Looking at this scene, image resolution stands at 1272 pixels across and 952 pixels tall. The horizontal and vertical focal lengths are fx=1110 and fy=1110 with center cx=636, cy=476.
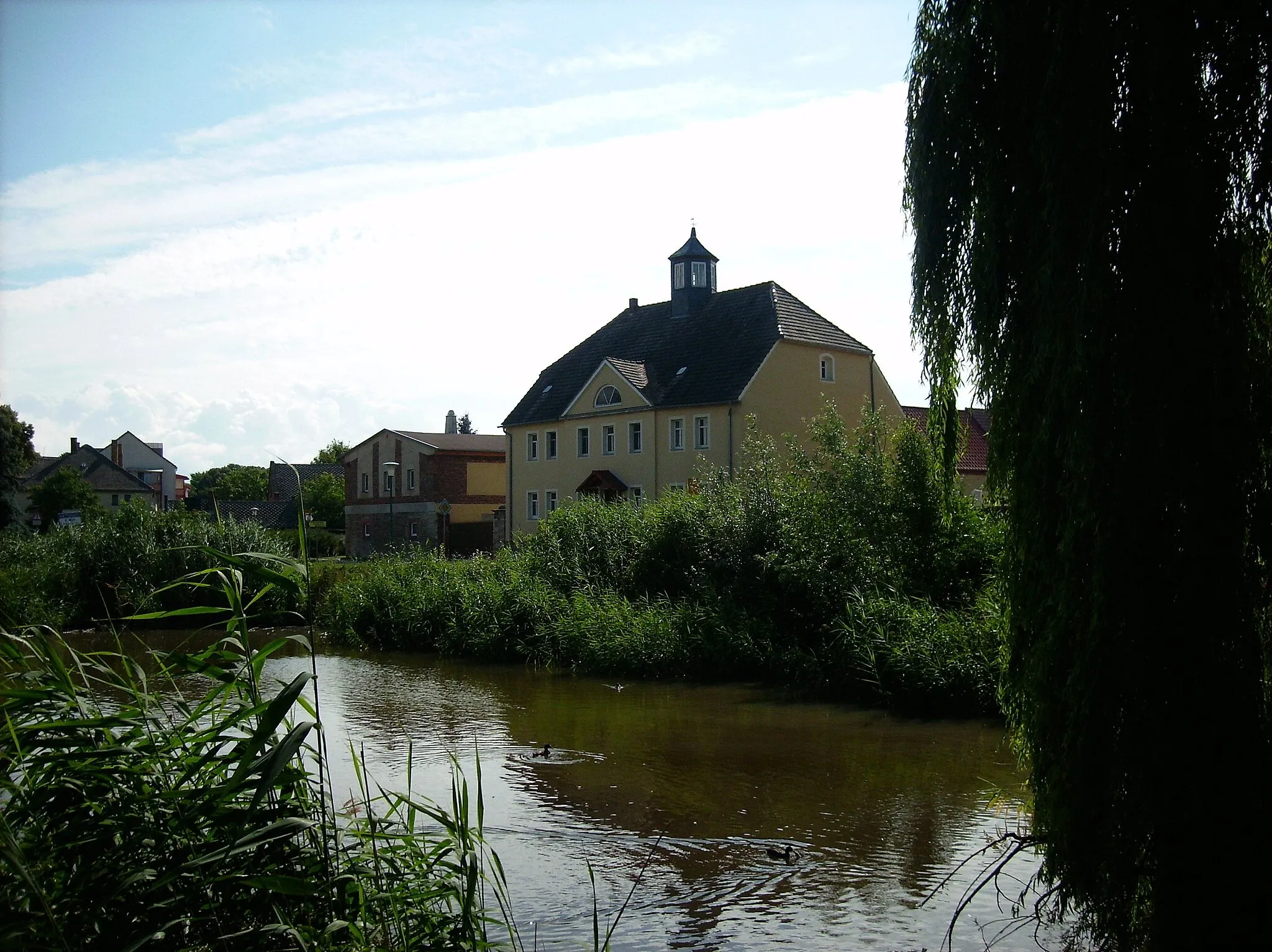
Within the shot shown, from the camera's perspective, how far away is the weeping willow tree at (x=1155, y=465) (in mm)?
4926

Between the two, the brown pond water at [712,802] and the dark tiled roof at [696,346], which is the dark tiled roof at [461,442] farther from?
the brown pond water at [712,802]

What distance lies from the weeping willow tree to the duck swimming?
3469 millimetres

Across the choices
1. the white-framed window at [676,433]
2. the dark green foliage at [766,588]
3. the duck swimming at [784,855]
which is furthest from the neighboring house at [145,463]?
the duck swimming at [784,855]

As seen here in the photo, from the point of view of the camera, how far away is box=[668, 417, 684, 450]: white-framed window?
4250 centimetres

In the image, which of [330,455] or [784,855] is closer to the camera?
[784,855]

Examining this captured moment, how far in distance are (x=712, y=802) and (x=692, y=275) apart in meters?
38.6

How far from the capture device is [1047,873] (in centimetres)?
531

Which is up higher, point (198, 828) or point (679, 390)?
point (679, 390)

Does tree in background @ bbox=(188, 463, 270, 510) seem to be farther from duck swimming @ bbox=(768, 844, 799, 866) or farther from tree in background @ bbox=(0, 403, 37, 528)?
duck swimming @ bbox=(768, 844, 799, 866)

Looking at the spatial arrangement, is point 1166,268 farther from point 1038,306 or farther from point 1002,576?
point 1002,576

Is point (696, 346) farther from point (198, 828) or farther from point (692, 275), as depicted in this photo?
point (198, 828)

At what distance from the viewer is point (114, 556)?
28.9 m

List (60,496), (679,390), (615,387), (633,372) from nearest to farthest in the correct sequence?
(679,390), (633,372), (615,387), (60,496)

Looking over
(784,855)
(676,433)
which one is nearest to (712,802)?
(784,855)
